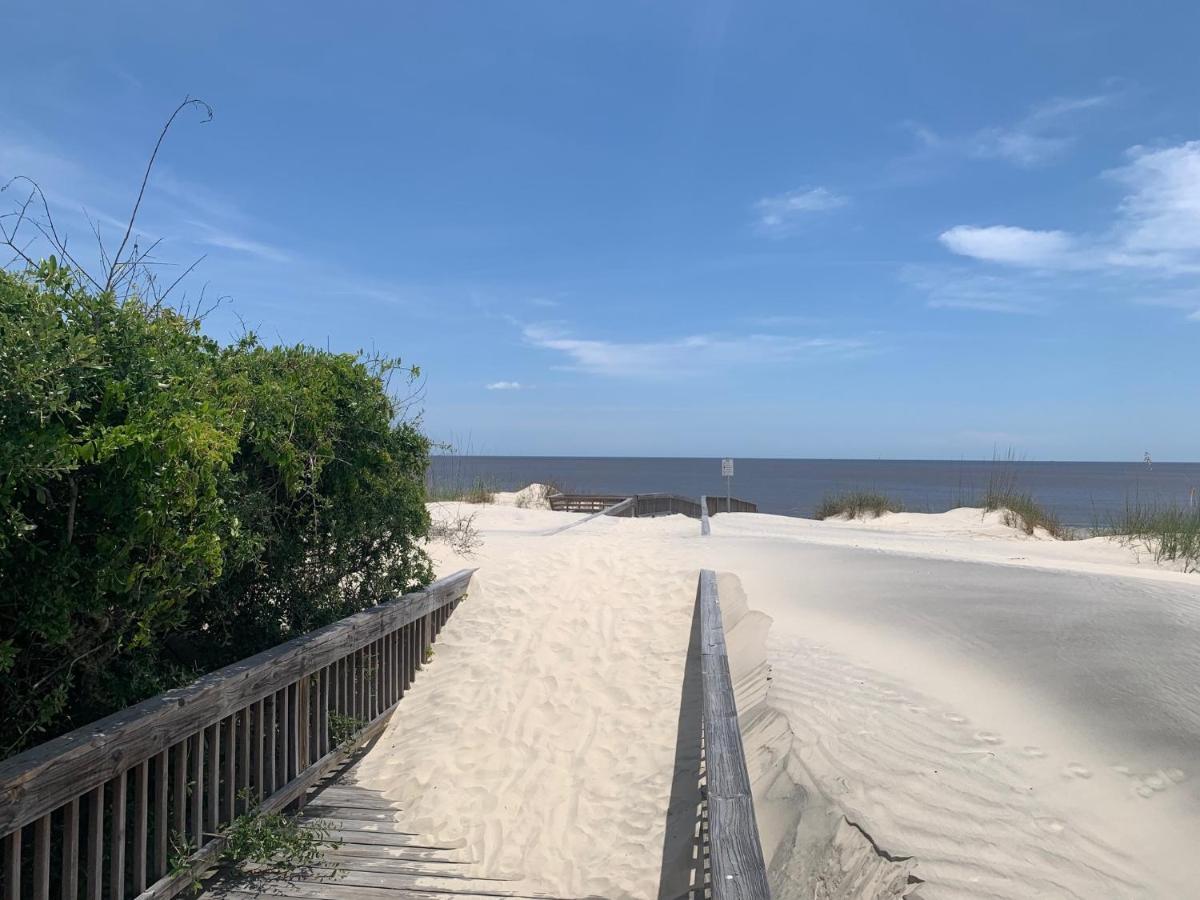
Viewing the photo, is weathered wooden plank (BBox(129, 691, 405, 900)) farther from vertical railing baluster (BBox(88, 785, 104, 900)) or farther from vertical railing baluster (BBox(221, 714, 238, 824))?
vertical railing baluster (BBox(221, 714, 238, 824))

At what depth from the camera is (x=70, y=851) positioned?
300 centimetres

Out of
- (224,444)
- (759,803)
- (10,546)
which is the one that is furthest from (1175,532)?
(10,546)

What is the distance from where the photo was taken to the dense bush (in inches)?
111

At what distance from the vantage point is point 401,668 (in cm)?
650

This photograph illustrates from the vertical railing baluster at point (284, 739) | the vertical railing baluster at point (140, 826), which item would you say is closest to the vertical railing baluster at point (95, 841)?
the vertical railing baluster at point (140, 826)

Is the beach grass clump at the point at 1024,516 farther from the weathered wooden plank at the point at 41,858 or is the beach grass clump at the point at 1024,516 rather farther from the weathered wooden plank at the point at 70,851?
the weathered wooden plank at the point at 41,858

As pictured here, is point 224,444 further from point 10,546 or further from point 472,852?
point 472,852

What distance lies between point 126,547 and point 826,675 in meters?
4.89

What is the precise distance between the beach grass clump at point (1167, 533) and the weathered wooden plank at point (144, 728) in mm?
11261

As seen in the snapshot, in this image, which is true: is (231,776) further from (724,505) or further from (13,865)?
(724,505)

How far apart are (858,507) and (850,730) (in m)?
22.8

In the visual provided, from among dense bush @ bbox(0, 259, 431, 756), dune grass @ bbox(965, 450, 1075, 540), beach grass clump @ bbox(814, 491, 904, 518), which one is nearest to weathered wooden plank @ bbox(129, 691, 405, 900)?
dense bush @ bbox(0, 259, 431, 756)

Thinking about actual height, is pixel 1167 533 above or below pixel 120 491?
below

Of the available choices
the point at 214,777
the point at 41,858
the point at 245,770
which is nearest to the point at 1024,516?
the point at 245,770
